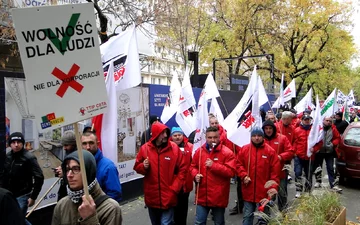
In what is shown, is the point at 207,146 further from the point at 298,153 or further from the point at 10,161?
the point at 298,153

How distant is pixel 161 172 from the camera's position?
4707 mm

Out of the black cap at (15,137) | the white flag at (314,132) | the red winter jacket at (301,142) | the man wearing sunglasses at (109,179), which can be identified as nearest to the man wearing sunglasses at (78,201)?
the man wearing sunglasses at (109,179)

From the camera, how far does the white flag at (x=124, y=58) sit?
16.8 ft

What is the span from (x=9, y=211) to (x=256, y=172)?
393cm

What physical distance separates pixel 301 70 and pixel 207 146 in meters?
23.9

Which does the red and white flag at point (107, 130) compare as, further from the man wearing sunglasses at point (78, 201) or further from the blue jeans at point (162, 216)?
the man wearing sunglasses at point (78, 201)

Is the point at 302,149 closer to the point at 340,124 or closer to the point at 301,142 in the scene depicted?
the point at 301,142

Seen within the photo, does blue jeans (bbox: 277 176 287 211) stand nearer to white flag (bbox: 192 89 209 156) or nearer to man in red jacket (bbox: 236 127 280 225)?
man in red jacket (bbox: 236 127 280 225)

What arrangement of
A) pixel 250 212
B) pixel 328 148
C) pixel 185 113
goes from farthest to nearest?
pixel 328 148
pixel 185 113
pixel 250 212

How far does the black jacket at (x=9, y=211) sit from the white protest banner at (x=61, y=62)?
455 millimetres

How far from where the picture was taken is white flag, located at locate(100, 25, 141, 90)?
201 inches

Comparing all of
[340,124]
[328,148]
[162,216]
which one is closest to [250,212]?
[162,216]

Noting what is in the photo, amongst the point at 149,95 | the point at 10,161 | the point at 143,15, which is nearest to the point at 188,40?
the point at 143,15

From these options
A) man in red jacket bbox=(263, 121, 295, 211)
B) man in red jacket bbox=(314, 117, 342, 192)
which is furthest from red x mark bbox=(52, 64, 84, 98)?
man in red jacket bbox=(314, 117, 342, 192)
